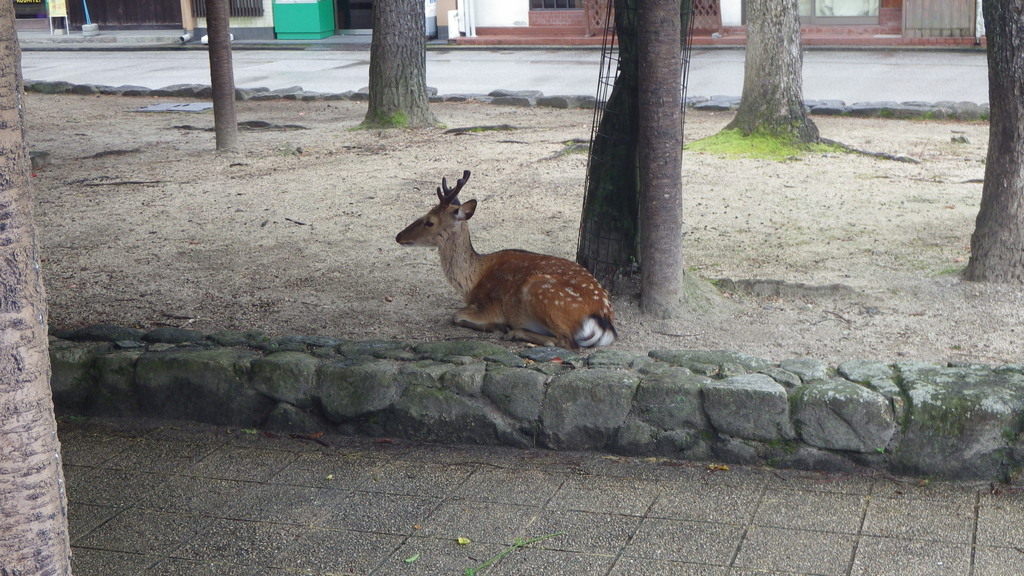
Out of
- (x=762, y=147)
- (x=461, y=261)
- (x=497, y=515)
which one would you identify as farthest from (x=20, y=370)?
(x=762, y=147)

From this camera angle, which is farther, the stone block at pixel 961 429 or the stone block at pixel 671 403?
the stone block at pixel 671 403

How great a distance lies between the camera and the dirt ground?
5.91m

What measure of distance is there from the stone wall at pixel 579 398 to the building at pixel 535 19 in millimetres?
21559

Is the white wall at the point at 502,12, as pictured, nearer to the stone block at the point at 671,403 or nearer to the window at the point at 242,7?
the window at the point at 242,7

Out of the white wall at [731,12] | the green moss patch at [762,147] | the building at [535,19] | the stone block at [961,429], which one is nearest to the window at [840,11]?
the building at [535,19]

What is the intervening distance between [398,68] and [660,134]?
8352 millimetres

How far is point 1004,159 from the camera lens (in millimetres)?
6027

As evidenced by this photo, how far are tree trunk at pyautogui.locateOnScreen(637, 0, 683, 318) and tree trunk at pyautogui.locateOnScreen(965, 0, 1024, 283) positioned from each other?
1957 millimetres

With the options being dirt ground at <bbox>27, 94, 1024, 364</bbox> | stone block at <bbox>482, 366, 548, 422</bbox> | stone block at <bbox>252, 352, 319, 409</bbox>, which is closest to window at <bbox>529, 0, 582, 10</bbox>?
dirt ground at <bbox>27, 94, 1024, 364</bbox>

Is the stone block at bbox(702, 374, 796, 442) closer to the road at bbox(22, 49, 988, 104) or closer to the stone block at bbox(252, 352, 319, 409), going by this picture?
the stone block at bbox(252, 352, 319, 409)

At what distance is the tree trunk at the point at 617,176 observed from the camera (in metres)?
6.03

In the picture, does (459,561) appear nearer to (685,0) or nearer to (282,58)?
(685,0)

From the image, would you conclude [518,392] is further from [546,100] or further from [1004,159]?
[546,100]

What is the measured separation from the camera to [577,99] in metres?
15.5
